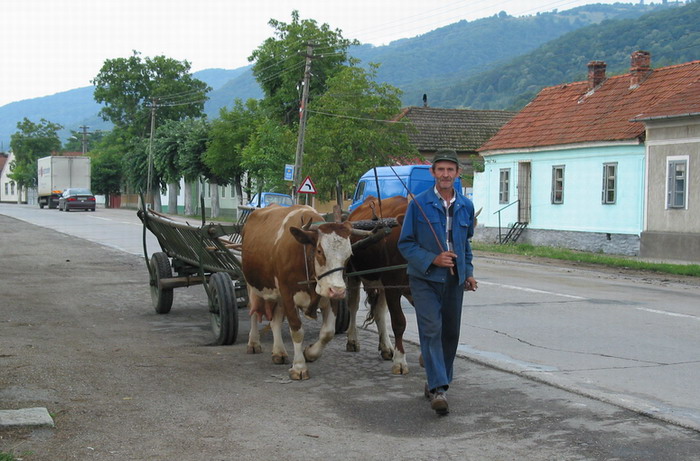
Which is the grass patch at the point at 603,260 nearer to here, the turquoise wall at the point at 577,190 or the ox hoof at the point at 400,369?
the turquoise wall at the point at 577,190

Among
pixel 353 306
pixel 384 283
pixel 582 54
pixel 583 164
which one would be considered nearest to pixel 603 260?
pixel 583 164

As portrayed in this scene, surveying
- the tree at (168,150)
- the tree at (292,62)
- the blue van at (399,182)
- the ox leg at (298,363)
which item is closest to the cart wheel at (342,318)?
the ox leg at (298,363)

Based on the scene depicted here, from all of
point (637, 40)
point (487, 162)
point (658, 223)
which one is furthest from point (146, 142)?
point (637, 40)

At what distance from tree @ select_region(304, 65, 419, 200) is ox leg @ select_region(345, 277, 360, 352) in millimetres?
29484

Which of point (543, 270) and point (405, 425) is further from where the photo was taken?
point (543, 270)

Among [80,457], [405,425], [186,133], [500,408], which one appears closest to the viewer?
[80,457]

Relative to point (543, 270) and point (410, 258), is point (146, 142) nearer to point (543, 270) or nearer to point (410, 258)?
point (543, 270)

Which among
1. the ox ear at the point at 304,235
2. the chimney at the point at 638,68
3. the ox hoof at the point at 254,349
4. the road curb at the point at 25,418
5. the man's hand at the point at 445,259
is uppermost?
the chimney at the point at 638,68

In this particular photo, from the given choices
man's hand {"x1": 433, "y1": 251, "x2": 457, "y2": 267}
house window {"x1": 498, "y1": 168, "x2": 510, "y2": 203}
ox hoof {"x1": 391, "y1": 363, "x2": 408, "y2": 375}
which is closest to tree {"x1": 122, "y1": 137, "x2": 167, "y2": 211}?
house window {"x1": 498, "y1": 168, "x2": 510, "y2": 203}

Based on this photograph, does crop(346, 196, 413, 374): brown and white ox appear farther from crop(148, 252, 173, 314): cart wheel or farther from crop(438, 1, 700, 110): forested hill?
crop(438, 1, 700, 110): forested hill

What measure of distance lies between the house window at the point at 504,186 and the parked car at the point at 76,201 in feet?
114

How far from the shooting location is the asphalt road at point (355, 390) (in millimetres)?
5758

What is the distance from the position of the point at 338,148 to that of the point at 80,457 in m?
34.9

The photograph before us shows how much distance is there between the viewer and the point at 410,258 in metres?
6.83
